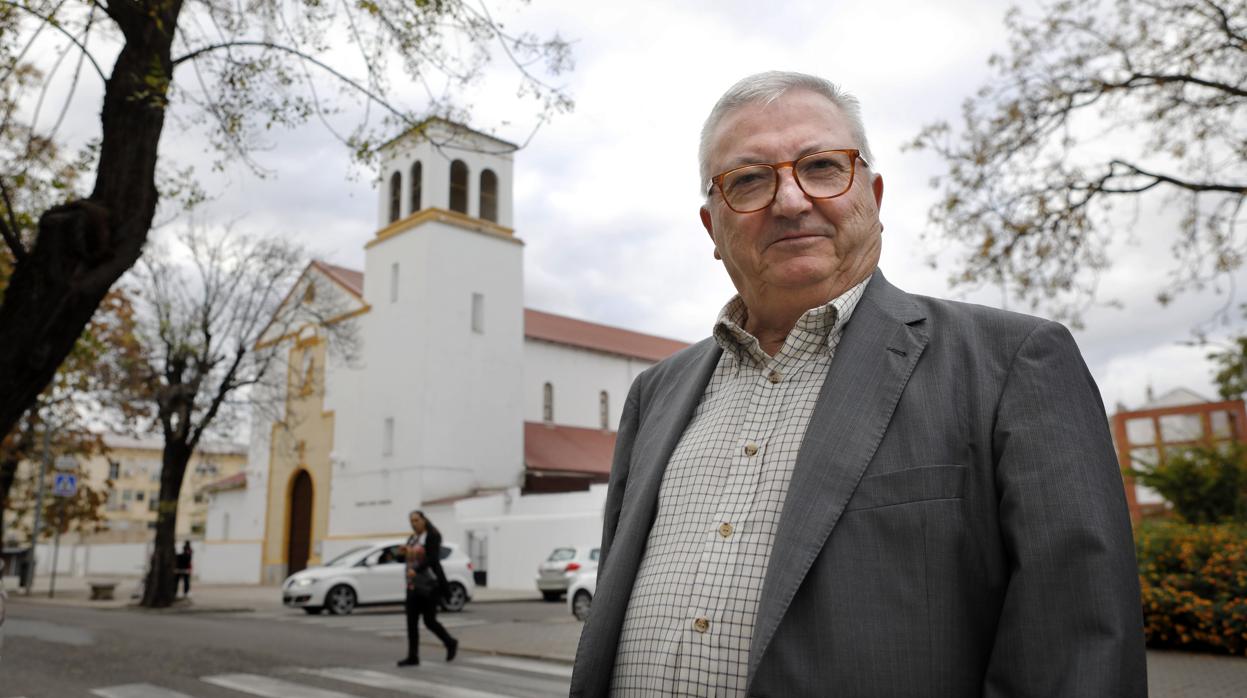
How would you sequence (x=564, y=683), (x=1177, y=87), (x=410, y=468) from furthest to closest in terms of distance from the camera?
1. (x=410, y=468)
2. (x=1177, y=87)
3. (x=564, y=683)

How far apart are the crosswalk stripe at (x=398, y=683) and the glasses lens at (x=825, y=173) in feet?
27.4

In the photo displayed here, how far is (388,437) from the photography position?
36.8m

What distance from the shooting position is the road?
32.2 feet

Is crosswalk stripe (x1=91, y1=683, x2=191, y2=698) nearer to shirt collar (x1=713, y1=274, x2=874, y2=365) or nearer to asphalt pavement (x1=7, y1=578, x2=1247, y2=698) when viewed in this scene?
asphalt pavement (x1=7, y1=578, x2=1247, y2=698)

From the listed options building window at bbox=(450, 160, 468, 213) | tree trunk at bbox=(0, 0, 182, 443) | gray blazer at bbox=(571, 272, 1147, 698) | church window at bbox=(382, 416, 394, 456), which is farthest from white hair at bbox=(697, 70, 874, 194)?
building window at bbox=(450, 160, 468, 213)

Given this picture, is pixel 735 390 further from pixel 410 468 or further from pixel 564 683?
pixel 410 468

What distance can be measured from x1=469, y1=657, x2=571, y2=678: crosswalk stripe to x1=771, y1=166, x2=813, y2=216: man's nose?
9794 millimetres

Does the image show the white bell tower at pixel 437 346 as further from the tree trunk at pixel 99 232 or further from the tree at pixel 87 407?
the tree trunk at pixel 99 232

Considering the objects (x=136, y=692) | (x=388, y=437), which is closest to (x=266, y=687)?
(x=136, y=692)

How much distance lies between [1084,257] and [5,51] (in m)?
12.0

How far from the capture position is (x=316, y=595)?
21.3 meters

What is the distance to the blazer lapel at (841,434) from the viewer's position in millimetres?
1727

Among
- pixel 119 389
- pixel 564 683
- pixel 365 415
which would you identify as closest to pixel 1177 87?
pixel 564 683

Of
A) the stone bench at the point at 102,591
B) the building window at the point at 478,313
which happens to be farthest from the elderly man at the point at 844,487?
the building window at the point at 478,313
